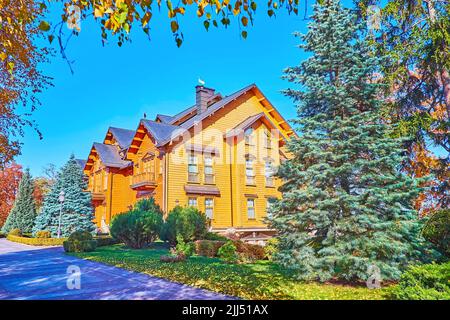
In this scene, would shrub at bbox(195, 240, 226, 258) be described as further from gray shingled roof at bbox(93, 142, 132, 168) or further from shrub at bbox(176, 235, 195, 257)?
gray shingled roof at bbox(93, 142, 132, 168)

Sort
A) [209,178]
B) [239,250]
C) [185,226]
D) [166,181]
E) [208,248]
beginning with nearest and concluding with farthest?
[239,250] < [208,248] < [185,226] < [166,181] < [209,178]

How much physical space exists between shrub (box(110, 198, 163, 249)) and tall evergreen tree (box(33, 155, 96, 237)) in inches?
359

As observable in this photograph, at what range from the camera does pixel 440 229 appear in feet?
27.2

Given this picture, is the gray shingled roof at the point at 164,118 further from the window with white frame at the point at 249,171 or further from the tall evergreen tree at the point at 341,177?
the tall evergreen tree at the point at 341,177

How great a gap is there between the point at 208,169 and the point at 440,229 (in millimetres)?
17371

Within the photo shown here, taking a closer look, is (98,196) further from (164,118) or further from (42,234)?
(164,118)

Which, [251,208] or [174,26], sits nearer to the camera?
[174,26]

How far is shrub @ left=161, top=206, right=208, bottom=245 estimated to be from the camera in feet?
52.2

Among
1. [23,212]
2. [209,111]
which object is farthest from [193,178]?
[23,212]

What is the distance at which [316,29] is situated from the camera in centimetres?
998

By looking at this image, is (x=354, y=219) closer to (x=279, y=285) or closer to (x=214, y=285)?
(x=279, y=285)

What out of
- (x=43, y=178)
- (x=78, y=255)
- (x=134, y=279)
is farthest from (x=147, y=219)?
(x=43, y=178)

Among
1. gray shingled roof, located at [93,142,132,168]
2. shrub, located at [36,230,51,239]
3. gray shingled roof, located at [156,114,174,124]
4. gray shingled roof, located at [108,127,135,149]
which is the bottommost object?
shrub, located at [36,230,51,239]

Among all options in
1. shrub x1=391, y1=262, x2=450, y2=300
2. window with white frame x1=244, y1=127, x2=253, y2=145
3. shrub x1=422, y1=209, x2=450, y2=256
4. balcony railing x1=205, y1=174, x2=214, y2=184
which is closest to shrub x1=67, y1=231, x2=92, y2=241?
balcony railing x1=205, y1=174, x2=214, y2=184
